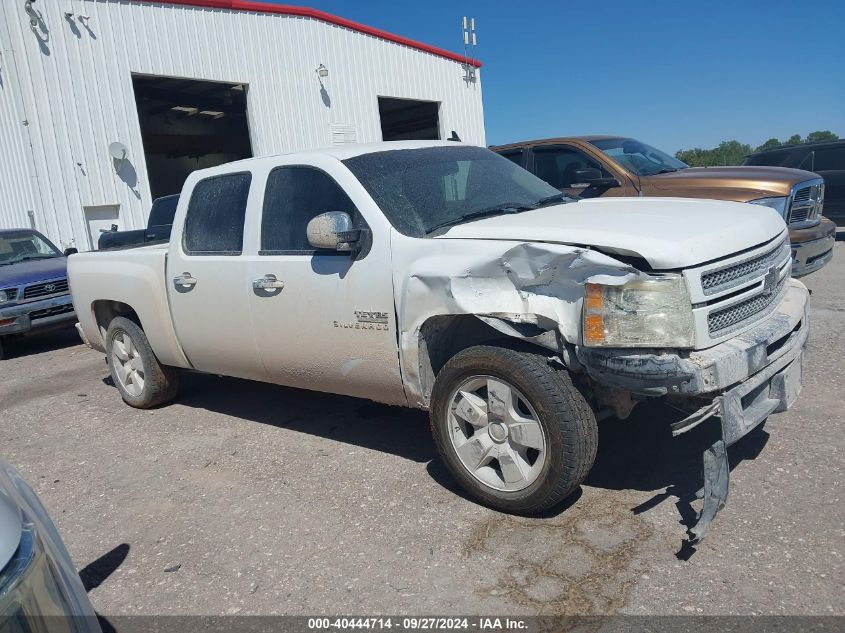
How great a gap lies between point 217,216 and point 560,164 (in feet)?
15.2

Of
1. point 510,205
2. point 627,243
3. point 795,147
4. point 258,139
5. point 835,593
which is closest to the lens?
point 835,593

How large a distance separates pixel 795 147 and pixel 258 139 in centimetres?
1105

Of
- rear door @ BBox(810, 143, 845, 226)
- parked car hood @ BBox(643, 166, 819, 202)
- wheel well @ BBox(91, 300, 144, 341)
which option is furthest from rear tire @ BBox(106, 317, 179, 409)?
rear door @ BBox(810, 143, 845, 226)

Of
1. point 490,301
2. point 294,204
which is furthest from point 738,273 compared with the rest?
point 294,204

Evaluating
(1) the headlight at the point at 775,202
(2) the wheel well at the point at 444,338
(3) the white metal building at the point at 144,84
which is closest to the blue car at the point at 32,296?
(3) the white metal building at the point at 144,84

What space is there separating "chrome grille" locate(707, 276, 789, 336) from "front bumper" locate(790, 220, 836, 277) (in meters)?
3.87

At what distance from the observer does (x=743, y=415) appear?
10.3 ft

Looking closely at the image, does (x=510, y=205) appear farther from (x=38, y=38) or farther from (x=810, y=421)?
(x=38, y=38)

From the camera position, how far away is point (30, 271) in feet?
31.8

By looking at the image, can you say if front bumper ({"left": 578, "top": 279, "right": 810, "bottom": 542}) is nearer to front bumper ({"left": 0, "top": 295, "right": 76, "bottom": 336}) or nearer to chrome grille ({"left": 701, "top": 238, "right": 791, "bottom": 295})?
chrome grille ({"left": 701, "top": 238, "right": 791, "bottom": 295})

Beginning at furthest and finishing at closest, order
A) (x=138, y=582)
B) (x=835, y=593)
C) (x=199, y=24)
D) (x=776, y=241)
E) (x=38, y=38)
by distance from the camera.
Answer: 1. (x=199, y=24)
2. (x=38, y=38)
3. (x=776, y=241)
4. (x=138, y=582)
5. (x=835, y=593)

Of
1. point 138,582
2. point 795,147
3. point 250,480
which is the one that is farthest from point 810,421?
point 795,147

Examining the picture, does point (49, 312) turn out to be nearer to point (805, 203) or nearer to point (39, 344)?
point (39, 344)

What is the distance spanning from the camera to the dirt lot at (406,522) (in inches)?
116
